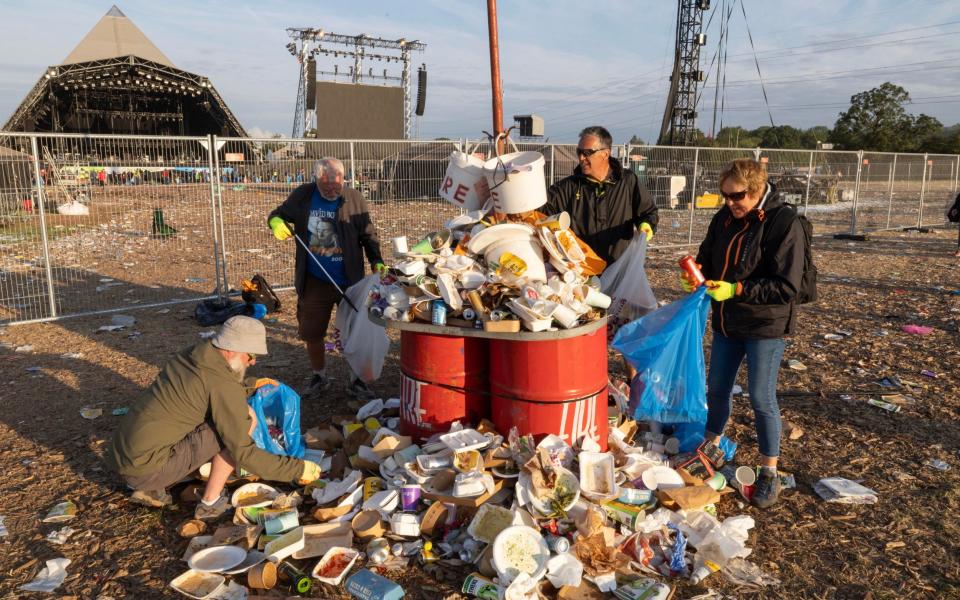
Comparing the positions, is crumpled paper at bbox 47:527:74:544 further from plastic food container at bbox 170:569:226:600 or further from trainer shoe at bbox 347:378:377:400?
trainer shoe at bbox 347:378:377:400

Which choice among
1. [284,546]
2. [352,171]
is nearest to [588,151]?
[284,546]

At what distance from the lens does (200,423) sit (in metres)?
3.27

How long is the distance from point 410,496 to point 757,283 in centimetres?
201

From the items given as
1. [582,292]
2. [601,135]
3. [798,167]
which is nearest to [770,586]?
[582,292]

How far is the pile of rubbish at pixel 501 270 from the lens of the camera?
3.20 m

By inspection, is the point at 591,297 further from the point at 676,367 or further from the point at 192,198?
the point at 192,198

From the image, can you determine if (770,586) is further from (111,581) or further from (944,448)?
(111,581)

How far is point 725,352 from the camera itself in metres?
3.51

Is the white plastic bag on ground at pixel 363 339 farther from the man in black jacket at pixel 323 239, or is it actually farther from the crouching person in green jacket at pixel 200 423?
the crouching person in green jacket at pixel 200 423

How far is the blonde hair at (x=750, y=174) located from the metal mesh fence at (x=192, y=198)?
152 inches

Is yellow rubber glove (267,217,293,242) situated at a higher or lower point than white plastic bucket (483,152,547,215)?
lower

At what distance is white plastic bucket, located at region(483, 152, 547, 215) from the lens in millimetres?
3459

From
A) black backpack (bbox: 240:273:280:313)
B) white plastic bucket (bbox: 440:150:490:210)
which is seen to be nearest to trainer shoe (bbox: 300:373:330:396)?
white plastic bucket (bbox: 440:150:490:210)

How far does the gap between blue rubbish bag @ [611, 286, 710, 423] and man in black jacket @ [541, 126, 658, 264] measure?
0.86 metres
